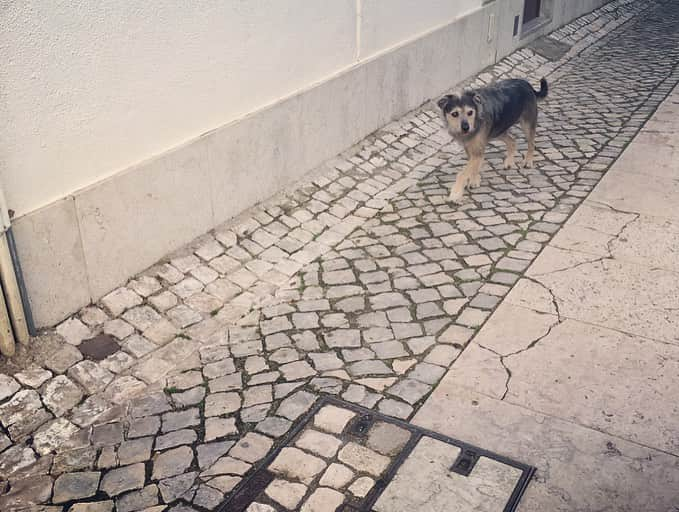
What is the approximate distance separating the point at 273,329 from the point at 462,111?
299 cm

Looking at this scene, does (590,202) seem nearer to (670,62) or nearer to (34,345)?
(34,345)

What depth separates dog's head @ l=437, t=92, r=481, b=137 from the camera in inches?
274

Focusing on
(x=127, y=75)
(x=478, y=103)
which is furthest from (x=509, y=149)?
(x=127, y=75)

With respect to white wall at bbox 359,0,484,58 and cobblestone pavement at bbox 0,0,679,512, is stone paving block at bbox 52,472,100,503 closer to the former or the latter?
cobblestone pavement at bbox 0,0,679,512

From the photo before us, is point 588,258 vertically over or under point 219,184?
under

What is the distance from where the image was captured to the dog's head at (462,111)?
22.9 feet

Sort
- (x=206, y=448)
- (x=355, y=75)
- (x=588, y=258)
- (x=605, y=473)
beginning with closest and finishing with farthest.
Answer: (x=605, y=473), (x=206, y=448), (x=588, y=258), (x=355, y=75)

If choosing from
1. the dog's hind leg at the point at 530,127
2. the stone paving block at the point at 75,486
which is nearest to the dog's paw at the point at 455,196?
the dog's hind leg at the point at 530,127

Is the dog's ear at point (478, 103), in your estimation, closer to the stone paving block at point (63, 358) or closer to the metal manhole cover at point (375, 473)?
the metal manhole cover at point (375, 473)

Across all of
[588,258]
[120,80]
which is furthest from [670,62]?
[120,80]

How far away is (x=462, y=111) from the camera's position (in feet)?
22.8

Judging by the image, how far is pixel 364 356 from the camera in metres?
5.04

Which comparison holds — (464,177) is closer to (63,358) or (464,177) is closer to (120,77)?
(120,77)

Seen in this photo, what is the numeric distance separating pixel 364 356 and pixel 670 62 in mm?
9225
